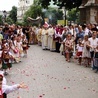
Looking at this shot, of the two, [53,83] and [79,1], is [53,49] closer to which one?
[53,83]

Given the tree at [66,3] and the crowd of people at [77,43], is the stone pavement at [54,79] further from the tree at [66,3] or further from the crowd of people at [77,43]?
the tree at [66,3]

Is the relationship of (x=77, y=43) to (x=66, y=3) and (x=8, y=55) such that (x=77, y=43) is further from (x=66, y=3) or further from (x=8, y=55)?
(x=66, y=3)

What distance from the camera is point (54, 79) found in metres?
15.6

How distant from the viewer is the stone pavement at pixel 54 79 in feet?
41.5

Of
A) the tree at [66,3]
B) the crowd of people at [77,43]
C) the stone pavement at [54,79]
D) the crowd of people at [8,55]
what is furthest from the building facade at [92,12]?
the stone pavement at [54,79]

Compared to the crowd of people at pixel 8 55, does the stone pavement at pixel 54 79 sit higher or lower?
lower

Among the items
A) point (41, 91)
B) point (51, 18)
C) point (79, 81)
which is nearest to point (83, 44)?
point (79, 81)

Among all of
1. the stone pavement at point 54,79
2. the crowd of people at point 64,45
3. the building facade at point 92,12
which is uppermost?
the building facade at point 92,12

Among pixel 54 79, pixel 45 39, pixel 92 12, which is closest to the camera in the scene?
pixel 54 79

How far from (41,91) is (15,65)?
7489 millimetres

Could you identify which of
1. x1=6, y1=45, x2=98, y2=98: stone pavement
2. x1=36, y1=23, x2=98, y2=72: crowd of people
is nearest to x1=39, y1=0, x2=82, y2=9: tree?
x1=36, y1=23, x2=98, y2=72: crowd of people

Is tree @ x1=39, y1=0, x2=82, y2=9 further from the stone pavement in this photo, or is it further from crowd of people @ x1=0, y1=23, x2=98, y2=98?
the stone pavement

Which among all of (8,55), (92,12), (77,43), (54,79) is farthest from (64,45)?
(92,12)

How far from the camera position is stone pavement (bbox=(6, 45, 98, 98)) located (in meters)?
12.7
